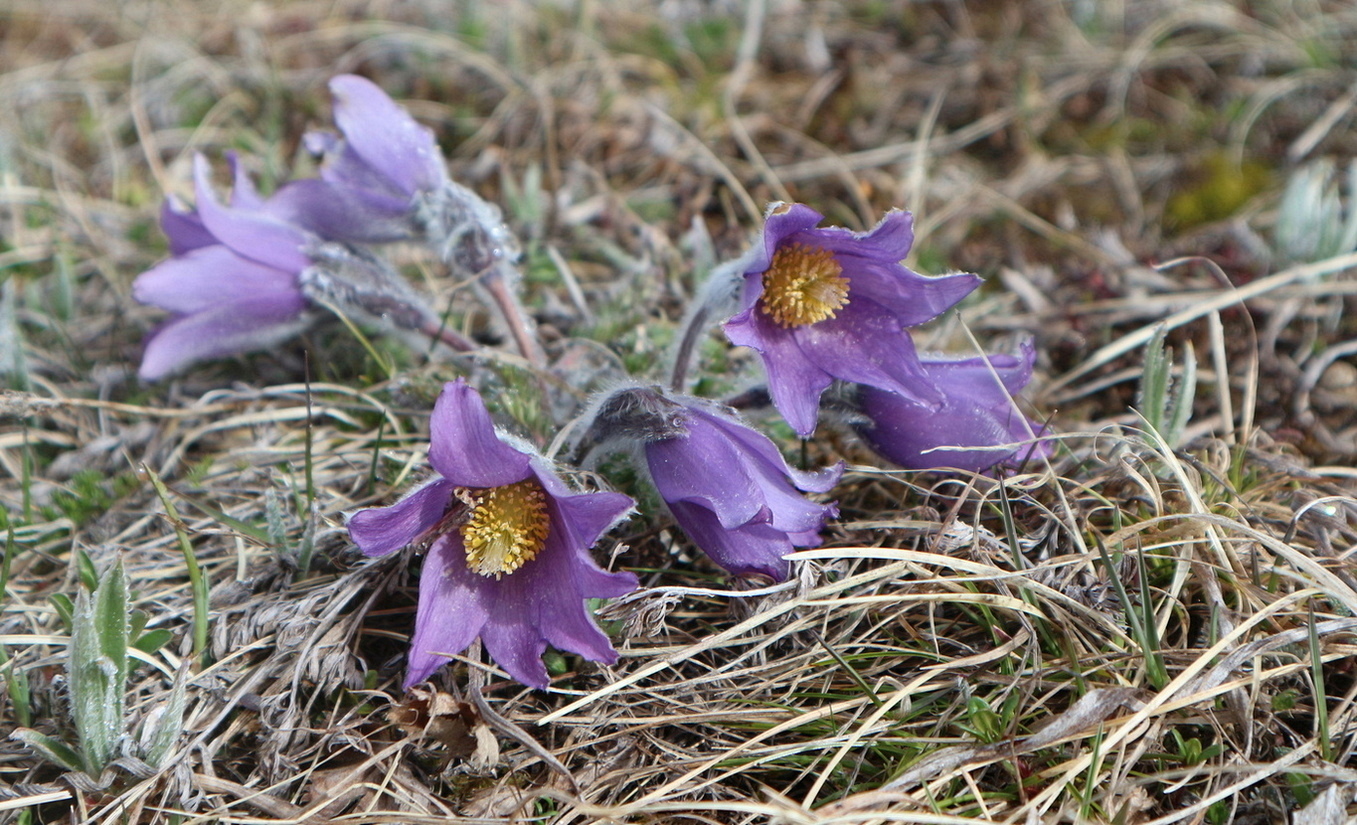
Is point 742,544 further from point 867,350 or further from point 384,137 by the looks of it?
point 384,137

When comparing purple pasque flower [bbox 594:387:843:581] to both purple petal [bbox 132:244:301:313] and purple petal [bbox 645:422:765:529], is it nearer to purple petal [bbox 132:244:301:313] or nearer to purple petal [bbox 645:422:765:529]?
purple petal [bbox 645:422:765:529]

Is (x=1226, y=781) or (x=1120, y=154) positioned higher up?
(x=1120, y=154)

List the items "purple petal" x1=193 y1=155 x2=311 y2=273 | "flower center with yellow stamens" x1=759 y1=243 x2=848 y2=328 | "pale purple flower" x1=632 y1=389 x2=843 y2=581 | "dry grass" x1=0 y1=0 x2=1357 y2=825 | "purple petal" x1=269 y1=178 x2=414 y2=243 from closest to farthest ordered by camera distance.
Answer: "dry grass" x1=0 y1=0 x2=1357 y2=825 < "pale purple flower" x1=632 y1=389 x2=843 y2=581 < "flower center with yellow stamens" x1=759 y1=243 x2=848 y2=328 < "purple petal" x1=193 y1=155 x2=311 y2=273 < "purple petal" x1=269 y1=178 x2=414 y2=243

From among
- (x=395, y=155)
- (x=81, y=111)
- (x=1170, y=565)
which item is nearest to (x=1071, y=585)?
(x=1170, y=565)

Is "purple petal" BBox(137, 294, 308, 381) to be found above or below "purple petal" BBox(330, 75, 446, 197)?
below

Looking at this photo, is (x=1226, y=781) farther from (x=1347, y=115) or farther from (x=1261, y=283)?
(x=1347, y=115)

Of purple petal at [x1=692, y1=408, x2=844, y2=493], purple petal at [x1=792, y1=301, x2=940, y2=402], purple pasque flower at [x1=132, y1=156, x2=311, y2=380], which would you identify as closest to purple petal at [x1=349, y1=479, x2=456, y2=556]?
purple petal at [x1=692, y1=408, x2=844, y2=493]

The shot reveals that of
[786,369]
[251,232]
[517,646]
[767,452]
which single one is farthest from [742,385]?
[251,232]

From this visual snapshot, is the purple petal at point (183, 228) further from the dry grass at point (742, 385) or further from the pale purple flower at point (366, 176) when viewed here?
the dry grass at point (742, 385)
